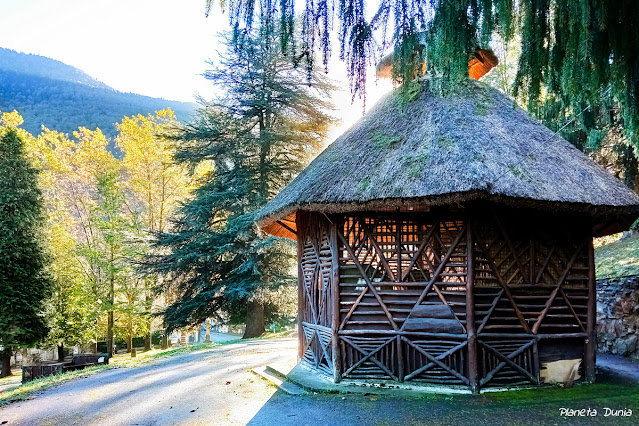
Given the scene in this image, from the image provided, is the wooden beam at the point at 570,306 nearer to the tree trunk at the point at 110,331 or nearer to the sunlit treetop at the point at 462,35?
the sunlit treetop at the point at 462,35

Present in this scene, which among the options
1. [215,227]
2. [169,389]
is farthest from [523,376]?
[215,227]

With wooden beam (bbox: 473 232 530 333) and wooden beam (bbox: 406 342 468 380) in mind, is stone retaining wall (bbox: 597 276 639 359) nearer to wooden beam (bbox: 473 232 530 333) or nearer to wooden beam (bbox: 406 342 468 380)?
wooden beam (bbox: 473 232 530 333)

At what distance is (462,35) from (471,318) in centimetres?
452

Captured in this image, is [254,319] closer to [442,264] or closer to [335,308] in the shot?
[335,308]

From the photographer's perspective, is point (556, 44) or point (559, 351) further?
point (559, 351)

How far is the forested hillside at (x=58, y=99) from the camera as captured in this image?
4309 cm

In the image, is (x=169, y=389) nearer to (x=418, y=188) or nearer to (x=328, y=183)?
(x=328, y=183)

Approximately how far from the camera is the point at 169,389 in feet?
25.8

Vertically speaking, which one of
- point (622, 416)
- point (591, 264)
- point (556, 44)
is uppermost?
point (556, 44)

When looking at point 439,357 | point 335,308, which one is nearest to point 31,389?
point 335,308

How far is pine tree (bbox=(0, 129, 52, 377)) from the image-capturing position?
1551 centimetres

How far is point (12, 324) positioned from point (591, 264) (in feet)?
60.0

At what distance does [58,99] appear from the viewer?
4997 centimetres

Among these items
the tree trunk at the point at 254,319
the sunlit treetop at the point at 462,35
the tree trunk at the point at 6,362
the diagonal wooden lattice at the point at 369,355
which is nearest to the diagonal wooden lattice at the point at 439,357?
the diagonal wooden lattice at the point at 369,355
